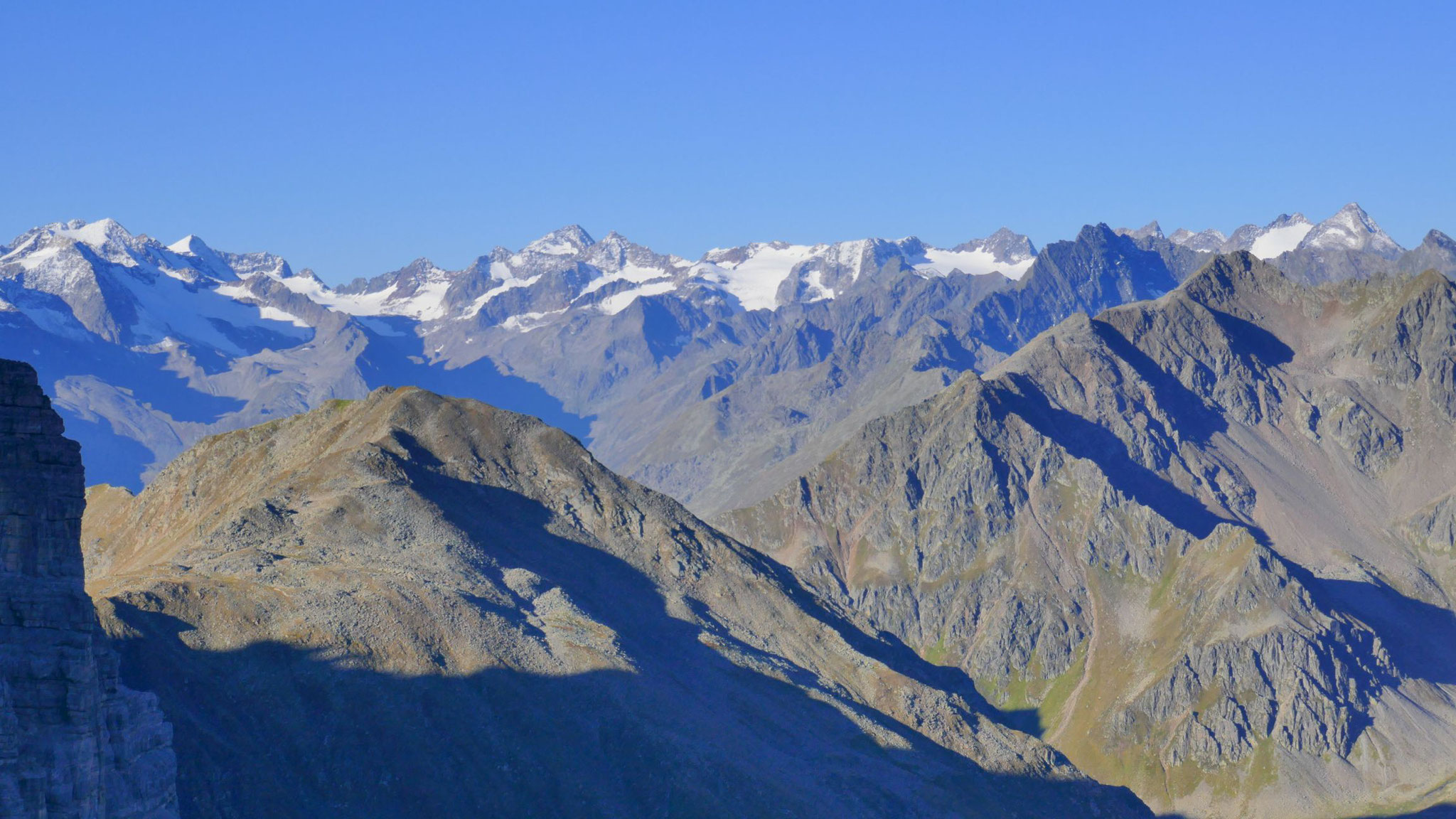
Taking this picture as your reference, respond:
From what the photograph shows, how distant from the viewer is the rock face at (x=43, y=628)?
80.5m

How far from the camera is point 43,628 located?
271 feet

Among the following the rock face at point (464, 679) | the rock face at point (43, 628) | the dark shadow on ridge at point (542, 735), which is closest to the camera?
the rock face at point (43, 628)

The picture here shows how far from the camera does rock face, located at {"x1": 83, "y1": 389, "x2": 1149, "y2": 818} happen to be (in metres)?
130

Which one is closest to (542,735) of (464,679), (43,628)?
(464,679)

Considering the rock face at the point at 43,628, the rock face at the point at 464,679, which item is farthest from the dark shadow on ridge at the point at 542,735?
the rock face at the point at 43,628

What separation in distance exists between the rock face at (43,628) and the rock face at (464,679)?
105 feet

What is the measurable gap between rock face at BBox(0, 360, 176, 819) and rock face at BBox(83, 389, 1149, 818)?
105ft

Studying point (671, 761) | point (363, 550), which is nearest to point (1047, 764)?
point (671, 761)

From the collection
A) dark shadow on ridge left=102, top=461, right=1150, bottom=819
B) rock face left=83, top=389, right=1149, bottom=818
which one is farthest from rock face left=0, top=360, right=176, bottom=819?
dark shadow on ridge left=102, top=461, right=1150, bottom=819

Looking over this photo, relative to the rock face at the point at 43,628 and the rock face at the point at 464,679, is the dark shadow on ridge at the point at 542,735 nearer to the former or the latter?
the rock face at the point at 464,679

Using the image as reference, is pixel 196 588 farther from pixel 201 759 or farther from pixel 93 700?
pixel 93 700

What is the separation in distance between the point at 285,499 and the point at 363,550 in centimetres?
1474

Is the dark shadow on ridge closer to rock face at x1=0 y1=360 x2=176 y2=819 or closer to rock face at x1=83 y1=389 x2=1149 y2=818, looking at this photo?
rock face at x1=83 y1=389 x2=1149 y2=818

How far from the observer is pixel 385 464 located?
18925 cm
